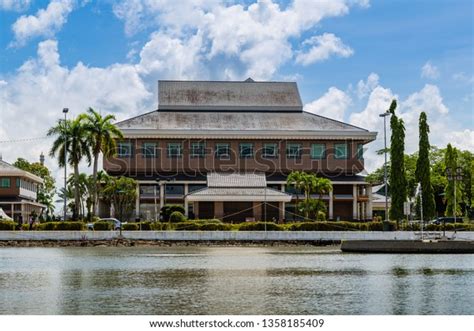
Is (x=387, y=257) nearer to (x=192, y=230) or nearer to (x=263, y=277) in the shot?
(x=263, y=277)

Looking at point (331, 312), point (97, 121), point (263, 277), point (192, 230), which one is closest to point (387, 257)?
point (263, 277)

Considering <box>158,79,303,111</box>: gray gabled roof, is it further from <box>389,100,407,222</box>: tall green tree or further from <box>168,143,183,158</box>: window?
<box>389,100,407,222</box>: tall green tree

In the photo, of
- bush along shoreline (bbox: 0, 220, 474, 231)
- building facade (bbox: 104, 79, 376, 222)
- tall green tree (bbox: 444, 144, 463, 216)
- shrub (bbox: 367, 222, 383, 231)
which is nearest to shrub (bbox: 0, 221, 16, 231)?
bush along shoreline (bbox: 0, 220, 474, 231)

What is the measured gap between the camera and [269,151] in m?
88.0

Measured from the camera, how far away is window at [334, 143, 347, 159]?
88500 mm

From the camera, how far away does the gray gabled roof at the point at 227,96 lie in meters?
91.6

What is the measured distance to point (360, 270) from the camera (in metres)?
34.4

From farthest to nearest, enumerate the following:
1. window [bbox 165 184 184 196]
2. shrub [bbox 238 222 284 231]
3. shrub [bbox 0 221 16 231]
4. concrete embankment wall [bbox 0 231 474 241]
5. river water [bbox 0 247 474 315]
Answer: window [bbox 165 184 184 196]
shrub [bbox 238 222 284 231]
shrub [bbox 0 221 16 231]
concrete embankment wall [bbox 0 231 474 241]
river water [bbox 0 247 474 315]

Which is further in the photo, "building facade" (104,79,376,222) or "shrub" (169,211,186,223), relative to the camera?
"building facade" (104,79,376,222)

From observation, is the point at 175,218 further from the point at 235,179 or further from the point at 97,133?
the point at 235,179

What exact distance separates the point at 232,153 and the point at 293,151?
6.28 meters

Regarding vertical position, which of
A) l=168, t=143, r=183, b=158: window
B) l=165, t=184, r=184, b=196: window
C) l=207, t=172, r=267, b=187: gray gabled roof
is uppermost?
l=168, t=143, r=183, b=158: window

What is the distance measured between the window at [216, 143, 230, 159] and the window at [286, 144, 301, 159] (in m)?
6.16

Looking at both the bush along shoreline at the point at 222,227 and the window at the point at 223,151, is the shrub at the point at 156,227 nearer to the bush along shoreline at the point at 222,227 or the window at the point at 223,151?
the bush along shoreline at the point at 222,227
